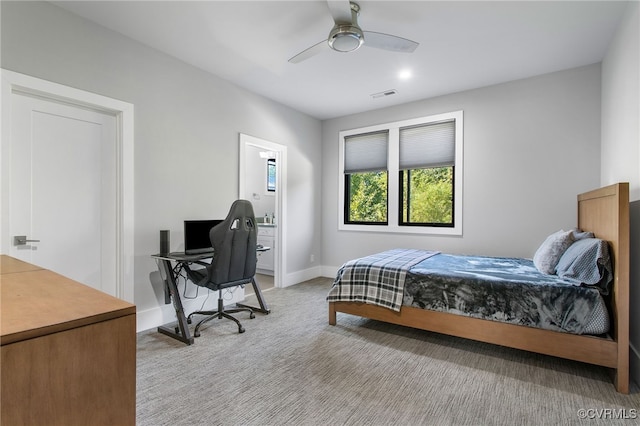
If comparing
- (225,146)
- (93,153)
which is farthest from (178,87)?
(93,153)

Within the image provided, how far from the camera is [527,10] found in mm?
2408

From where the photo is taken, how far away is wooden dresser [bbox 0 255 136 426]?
627mm

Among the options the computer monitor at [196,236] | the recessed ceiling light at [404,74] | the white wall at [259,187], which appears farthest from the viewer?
the white wall at [259,187]

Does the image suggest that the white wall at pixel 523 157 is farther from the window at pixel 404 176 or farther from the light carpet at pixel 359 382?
the light carpet at pixel 359 382

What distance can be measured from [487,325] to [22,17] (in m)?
4.13

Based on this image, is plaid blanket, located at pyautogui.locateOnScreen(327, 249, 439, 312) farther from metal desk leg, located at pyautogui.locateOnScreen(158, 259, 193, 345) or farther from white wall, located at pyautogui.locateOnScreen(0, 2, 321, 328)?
white wall, located at pyautogui.locateOnScreen(0, 2, 321, 328)

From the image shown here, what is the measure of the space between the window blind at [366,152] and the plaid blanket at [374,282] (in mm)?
1965

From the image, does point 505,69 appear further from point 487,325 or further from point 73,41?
point 73,41

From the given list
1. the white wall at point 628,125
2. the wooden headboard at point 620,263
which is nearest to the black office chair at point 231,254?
the wooden headboard at point 620,263

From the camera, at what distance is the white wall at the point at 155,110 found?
2338 millimetres

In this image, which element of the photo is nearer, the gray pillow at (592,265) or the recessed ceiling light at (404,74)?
the gray pillow at (592,265)

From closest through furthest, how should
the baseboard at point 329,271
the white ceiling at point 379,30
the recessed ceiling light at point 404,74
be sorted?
the white ceiling at point 379,30 → the recessed ceiling light at point 404,74 → the baseboard at point 329,271

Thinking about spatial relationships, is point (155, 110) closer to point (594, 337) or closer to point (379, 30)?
point (379, 30)

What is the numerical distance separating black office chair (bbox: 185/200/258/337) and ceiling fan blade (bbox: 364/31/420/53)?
175 cm
